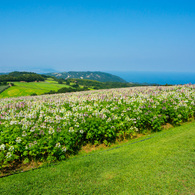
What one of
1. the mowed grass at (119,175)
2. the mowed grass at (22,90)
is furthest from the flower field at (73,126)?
the mowed grass at (22,90)

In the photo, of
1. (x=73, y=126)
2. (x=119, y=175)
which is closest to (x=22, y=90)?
(x=73, y=126)

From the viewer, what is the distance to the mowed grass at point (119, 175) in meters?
4.16

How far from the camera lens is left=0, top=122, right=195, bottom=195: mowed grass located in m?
4.16

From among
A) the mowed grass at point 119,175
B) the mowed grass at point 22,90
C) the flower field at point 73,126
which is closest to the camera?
the mowed grass at point 119,175

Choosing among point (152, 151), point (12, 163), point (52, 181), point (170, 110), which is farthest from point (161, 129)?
point (12, 163)

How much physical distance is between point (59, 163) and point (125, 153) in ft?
8.78

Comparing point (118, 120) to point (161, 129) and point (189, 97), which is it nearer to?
point (161, 129)

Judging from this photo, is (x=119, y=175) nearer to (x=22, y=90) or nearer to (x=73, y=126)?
(x=73, y=126)

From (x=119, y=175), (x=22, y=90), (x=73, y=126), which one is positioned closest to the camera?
(x=119, y=175)

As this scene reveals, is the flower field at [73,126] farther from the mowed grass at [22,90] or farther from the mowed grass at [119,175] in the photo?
the mowed grass at [22,90]

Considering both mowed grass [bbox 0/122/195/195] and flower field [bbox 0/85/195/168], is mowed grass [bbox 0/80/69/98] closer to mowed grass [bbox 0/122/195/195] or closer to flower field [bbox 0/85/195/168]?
flower field [bbox 0/85/195/168]

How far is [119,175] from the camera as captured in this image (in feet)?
15.5

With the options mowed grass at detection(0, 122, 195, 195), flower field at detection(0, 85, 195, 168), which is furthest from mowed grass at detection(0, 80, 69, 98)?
mowed grass at detection(0, 122, 195, 195)

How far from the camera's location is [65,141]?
6176mm
